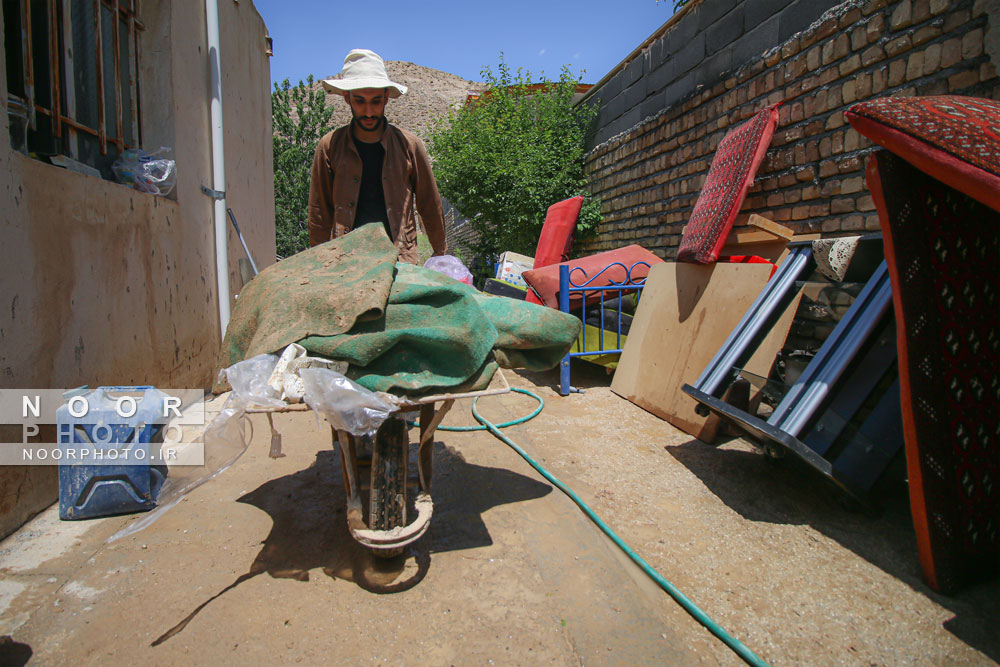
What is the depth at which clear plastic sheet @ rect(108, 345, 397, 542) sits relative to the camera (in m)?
1.43

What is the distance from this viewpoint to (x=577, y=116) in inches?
326

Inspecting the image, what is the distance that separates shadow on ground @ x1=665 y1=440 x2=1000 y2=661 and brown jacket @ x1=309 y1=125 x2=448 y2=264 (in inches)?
79.7

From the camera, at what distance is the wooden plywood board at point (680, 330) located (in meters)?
3.33

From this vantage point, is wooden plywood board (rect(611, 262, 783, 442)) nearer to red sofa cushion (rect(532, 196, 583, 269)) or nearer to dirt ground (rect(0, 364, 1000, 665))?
dirt ground (rect(0, 364, 1000, 665))

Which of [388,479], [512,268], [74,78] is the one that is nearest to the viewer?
[388,479]

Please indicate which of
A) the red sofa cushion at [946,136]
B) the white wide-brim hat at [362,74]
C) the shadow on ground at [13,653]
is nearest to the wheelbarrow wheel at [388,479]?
the shadow on ground at [13,653]

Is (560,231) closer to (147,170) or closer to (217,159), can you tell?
(217,159)

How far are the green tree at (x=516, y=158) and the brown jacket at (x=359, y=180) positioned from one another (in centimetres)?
500

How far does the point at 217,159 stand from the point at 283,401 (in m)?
4.20

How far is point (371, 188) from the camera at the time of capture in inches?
117

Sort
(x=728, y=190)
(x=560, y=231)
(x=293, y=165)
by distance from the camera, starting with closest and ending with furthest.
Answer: (x=728, y=190) < (x=560, y=231) < (x=293, y=165)

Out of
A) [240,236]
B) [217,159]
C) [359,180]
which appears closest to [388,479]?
[359,180]

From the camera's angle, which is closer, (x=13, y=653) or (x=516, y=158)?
(x=13, y=653)

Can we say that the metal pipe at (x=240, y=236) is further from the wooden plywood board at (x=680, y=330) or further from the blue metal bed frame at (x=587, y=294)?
the wooden plywood board at (x=680, y=330)
